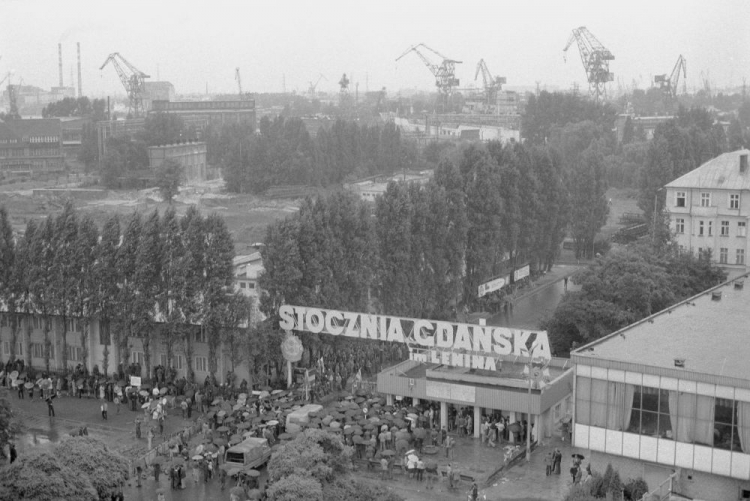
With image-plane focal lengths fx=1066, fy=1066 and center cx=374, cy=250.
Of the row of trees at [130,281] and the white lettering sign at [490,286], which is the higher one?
the row of trees at [130,281]

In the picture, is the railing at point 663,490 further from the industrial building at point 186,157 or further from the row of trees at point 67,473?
the industrial building at point 186,157

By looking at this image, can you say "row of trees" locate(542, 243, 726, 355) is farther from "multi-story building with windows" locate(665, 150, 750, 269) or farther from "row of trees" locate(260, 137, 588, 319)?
"multi-story building with windows" locate(665, 150, 750, 269)

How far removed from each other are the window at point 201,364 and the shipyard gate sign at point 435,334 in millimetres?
2407

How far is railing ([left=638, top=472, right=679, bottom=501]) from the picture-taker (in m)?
16.8

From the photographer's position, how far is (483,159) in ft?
124

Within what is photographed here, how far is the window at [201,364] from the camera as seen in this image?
1075 inches

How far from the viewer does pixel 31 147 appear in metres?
89.5

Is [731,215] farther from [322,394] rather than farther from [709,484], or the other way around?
[709,484]

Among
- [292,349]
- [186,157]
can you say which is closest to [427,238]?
[292,349]

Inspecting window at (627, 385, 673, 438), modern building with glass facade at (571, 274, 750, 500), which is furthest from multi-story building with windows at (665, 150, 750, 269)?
window at (627, 385, 673, 438)

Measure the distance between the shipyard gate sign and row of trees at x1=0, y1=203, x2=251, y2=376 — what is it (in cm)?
171

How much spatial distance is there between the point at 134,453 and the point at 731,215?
23.0m

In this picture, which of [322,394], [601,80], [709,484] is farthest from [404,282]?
[601,80]

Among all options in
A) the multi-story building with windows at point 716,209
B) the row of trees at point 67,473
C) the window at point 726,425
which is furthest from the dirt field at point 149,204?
the window at point 726,425
